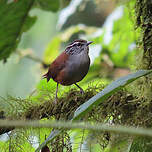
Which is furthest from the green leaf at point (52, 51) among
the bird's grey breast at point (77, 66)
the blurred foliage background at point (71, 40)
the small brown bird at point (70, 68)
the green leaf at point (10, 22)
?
the bird's grey breast at point (77, 66)

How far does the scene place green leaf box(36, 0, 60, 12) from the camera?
3314 mm

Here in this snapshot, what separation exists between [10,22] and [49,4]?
60 centimetres

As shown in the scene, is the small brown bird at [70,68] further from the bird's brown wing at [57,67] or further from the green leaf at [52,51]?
the green leaf at [52,51]

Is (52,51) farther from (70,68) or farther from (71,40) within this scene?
(70,68)

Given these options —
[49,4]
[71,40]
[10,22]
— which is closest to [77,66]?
[10,22]

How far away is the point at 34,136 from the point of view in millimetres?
1554

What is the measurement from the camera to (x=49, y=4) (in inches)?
131

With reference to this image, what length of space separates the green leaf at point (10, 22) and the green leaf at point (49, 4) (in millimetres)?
416

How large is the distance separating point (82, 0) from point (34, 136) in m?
2.52

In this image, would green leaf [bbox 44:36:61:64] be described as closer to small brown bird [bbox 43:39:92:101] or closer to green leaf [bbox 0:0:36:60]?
green leaf [bbox 0:0:36:60]

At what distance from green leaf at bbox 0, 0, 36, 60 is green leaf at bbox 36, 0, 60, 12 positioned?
416mm

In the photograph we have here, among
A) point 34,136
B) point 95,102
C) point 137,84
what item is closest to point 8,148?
point 34,136

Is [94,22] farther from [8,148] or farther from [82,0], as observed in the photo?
[8,148]

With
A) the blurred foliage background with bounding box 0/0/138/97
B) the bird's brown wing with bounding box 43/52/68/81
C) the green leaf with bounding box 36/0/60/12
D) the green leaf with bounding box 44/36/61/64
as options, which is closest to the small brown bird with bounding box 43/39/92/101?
the bird's brown wing with bounding box 43/52/68/81
